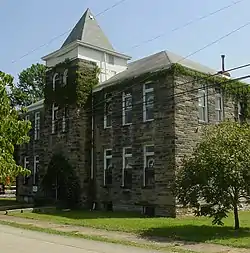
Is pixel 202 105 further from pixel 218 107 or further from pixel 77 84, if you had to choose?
pixel 77 84

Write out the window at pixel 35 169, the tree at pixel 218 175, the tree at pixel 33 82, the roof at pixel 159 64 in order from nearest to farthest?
the tree at pixel 218 175, the roof at pixel 159 64, the window at pixel 35 169, the tree at pixel 33 82

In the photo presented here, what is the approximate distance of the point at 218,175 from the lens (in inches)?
608

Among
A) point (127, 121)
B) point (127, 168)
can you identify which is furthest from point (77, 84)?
point (127, 168)

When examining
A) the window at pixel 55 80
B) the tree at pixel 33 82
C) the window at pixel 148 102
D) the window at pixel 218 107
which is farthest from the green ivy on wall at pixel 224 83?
the tree at pixel 33 82

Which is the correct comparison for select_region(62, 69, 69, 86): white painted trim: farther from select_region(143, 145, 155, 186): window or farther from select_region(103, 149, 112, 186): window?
select_region(143, 145, 155, 186): window

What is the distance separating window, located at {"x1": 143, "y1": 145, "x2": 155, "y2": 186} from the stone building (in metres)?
0.06

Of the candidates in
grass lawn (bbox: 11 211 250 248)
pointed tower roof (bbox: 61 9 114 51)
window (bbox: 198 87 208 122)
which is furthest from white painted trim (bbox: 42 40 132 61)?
grass lawn (bbox: 11 211 250 248)

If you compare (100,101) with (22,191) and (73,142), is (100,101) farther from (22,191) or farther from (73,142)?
(22,191)

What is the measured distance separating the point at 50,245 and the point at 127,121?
13.5 metres

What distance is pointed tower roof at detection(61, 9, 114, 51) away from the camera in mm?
31672

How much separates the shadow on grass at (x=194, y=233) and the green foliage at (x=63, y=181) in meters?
11.6

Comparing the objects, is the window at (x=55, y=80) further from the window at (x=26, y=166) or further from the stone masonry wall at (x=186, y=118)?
the stone masonry wall at (x=186, y=118)

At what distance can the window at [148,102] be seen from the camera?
81.6 ft

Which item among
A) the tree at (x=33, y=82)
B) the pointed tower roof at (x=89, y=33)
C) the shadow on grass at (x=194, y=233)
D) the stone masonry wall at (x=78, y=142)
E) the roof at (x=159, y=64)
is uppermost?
the tree at (x=33, y=82)
